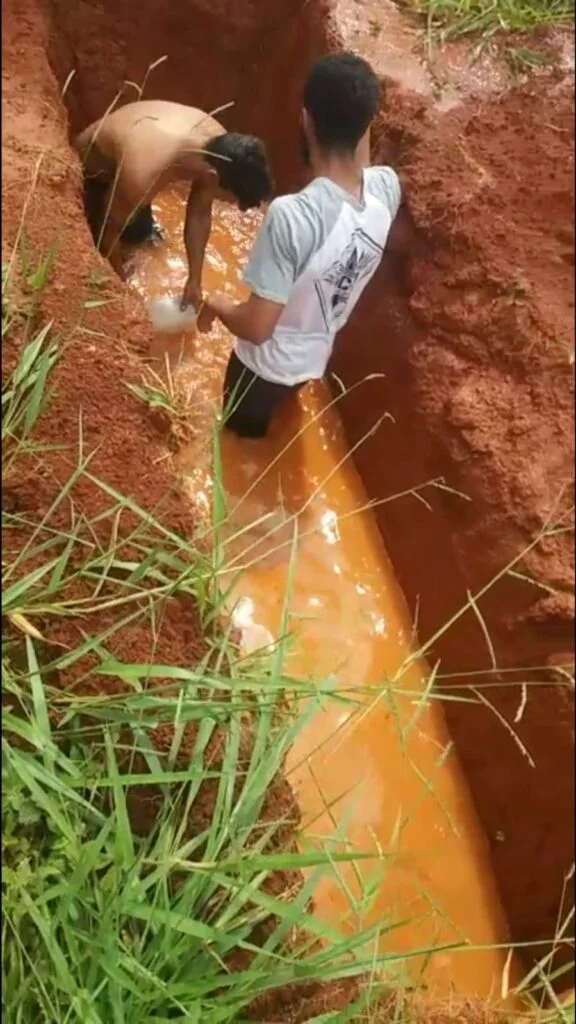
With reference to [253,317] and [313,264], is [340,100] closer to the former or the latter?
[313,264]

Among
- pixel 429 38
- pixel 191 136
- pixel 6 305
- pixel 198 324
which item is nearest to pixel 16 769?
pixel 6 305

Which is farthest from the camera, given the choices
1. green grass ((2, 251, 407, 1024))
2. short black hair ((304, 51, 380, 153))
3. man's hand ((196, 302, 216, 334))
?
man's hand ((196, 302, 216, 334))

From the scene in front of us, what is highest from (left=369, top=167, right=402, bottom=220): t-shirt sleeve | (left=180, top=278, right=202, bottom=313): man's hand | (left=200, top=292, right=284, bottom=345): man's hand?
(left=369, top=167, right=402, bottom=220): t-shirt sleeve

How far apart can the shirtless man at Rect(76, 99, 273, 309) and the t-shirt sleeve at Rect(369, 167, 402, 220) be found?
7.3 inches

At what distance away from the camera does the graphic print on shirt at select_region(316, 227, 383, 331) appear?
1.71 meters

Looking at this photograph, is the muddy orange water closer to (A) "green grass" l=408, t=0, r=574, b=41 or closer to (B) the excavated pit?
(B) the excavated pit

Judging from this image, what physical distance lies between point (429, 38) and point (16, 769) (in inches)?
57.5

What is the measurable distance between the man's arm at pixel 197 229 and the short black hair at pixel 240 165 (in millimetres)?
83

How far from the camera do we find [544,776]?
1685 mm

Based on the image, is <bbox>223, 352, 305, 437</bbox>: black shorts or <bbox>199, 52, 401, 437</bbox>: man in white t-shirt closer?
<bbox>199, 52, 401, 437</bbox>: man in white t-shirt

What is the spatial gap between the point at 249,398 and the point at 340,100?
22.9 inches

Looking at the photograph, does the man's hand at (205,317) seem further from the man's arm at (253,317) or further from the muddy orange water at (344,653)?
the muddy orange water at (344,653)

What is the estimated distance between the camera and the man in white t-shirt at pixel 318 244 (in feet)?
5.19

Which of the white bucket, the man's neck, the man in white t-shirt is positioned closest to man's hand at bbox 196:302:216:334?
the man in white t-shirt
